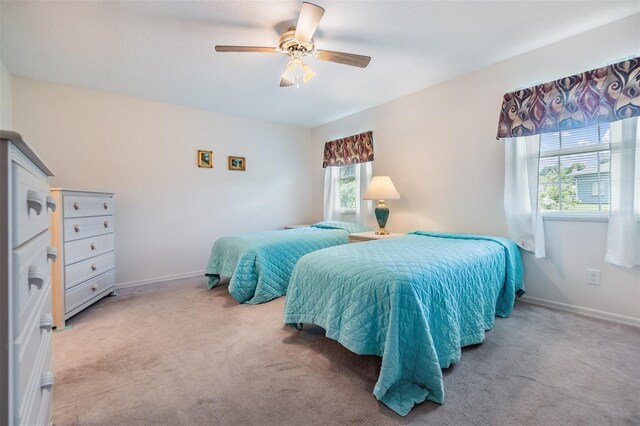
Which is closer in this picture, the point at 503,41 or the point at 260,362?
the point at 260,362

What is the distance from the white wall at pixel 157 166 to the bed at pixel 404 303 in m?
2.50

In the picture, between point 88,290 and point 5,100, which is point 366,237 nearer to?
point 88,290

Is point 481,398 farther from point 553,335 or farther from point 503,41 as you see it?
point 503,41

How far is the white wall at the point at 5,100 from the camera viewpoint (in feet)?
8.66

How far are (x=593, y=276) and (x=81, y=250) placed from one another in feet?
14.2

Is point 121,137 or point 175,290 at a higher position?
point 121,137

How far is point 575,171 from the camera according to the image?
7.97ft

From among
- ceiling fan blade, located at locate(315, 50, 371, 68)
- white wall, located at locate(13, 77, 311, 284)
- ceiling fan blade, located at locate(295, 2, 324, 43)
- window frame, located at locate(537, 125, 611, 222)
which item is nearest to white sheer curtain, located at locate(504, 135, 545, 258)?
window frame, located at locate(537, 125, 611, 222)

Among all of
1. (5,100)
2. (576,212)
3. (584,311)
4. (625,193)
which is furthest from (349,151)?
(5,100)

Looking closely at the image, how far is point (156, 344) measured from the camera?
2.01 meters

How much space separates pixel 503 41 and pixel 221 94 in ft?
9.59

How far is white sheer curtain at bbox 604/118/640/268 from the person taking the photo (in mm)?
2076

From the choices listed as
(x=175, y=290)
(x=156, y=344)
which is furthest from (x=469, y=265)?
(x=175, y=290)

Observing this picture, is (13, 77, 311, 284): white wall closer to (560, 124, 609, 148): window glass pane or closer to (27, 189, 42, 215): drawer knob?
(27, 189, 42, 215): drawer knob
